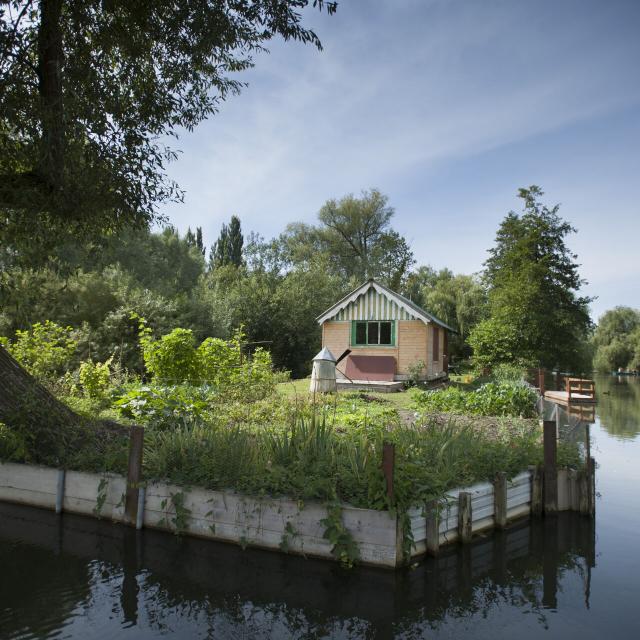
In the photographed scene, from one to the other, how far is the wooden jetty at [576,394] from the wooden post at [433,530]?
18149 millimetres

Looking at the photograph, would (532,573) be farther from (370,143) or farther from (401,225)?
(401,225)

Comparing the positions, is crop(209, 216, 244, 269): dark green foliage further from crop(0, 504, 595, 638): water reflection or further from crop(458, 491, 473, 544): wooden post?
crop(458, 491, 473, 544): wooden post

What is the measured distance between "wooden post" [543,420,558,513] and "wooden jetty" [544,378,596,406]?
15.5m

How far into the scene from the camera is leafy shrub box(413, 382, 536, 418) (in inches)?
531

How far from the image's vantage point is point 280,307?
31234 mm

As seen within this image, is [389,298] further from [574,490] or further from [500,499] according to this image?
[500,499]

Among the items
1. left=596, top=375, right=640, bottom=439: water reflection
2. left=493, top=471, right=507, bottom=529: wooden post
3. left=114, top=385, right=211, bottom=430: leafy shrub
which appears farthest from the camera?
left=596, top=375, right=640, bottom=439: water reflection

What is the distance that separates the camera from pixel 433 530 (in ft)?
21.1

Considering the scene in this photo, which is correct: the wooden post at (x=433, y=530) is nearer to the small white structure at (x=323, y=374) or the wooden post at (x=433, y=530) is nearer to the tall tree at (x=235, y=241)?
the small white structure at (x=323, y=374)

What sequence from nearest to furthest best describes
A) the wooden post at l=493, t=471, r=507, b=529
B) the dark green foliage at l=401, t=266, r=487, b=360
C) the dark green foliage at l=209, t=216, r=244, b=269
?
1. the wooden post at l=493, t=471, r=507, b=529
2. the dark green foliage at l=401, t=266, r=487, b=360
3. the dark green foliage at l=209, t=216, r=244, b=269

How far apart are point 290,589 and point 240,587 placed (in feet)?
1.83

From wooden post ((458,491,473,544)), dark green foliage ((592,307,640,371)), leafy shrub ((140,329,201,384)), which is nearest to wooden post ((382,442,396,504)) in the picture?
wooden post ((458,491,473,544))

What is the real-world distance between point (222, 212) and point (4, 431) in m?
42.2

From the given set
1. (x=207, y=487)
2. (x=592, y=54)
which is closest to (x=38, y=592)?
(x=207, y=487)
